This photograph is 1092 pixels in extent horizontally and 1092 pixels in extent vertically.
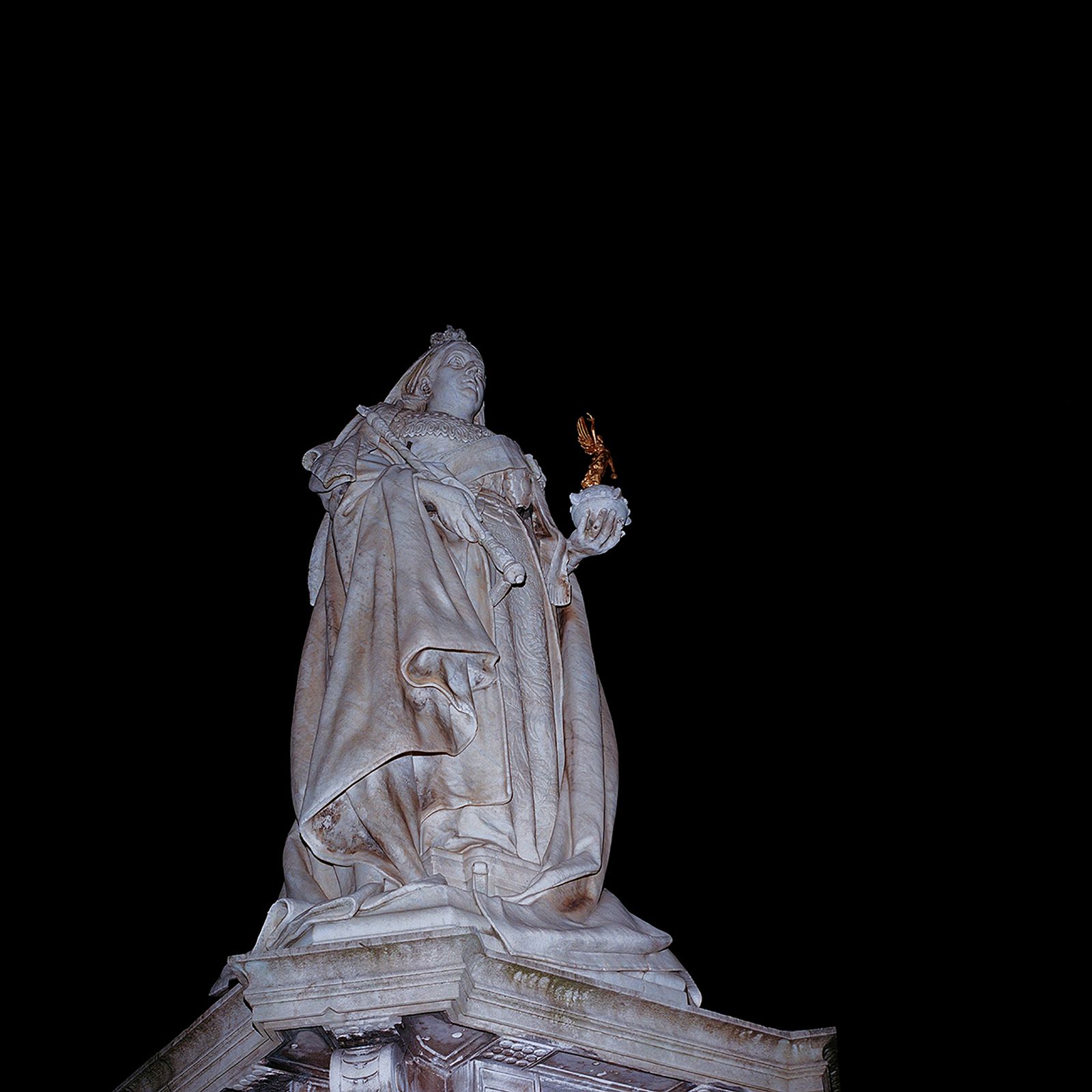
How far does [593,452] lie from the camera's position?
5910 millimetres

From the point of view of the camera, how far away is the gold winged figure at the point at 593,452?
5.82 meters

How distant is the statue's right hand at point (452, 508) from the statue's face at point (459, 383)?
22.4 inches

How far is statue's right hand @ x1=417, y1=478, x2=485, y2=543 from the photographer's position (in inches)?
211

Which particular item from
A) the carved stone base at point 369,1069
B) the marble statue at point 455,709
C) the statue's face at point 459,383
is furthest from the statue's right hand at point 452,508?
the carved stone base at point 369,1069

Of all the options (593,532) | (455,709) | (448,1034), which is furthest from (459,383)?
(448,1034)

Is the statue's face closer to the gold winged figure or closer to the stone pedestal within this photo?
the gold winged figure

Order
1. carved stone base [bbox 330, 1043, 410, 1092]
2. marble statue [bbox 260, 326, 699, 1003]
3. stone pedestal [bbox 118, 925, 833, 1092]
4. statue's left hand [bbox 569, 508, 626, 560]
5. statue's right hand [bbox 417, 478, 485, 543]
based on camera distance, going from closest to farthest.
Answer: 1. stone pedestal [bbox 118, 925, 833, 1092]
2. carved stone base [bbox 330, 1043, 410, 1092]
3. marble statue [bbox 260, 326, 699, 1003]
4. statue's right hand [bbox 417, 478, 485, 543]
5. statue's left hand [bbox 569, 508, 626, 560]

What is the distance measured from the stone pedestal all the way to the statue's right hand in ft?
4.91

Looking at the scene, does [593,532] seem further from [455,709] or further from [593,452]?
[455,709]

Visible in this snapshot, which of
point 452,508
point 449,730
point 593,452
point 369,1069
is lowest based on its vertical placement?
point 369,1069

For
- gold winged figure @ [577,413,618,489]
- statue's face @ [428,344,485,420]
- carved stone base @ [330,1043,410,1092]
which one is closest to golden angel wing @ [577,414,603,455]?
gold winged figure @ [577,413,618,489]

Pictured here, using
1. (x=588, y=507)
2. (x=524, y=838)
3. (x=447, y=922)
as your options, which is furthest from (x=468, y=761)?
(x=588, y=507)

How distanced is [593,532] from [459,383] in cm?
77

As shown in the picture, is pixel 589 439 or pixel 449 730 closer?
pixel 449 730
